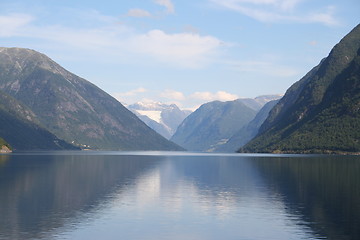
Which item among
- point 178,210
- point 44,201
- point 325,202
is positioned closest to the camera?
point 178,210

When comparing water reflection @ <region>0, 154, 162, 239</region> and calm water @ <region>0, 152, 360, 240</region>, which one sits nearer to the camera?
calm water @ <region>0, 152, 360, 240</region>

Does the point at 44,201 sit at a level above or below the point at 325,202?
above

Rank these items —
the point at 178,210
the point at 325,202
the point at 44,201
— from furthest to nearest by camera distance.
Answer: the point at 325,202
the point at 44,201
the point at 178,210

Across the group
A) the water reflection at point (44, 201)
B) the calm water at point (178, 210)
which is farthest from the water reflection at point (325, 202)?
the water reflection at point (44, 201)

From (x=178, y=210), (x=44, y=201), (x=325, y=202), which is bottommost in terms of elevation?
(x=178, y=210)

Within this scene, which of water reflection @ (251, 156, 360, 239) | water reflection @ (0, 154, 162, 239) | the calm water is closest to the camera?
the calm water

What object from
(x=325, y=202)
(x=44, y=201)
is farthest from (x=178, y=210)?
(x=325, y=202)

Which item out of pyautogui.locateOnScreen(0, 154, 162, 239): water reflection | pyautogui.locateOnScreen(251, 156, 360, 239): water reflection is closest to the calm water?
pyautogui.locateOnScreen(251, 156, 360, 239): water reflection

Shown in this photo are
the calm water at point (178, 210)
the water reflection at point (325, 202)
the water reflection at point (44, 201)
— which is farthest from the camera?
the water reflection at point (325, 202)

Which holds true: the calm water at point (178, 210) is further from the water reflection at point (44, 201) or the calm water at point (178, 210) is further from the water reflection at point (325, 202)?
the water reflection at point (44, 201)

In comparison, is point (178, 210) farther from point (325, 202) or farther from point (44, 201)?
point (325, 202)

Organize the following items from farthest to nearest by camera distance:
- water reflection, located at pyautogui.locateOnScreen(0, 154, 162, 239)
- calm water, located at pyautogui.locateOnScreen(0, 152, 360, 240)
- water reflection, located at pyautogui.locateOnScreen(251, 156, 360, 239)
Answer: water reflection, located at pyautogui.locateOnScreen(251, 156, 360, 239), water reflection, located at pyautogui.locateOnScreen(0, 154, 162, 239), calm water, located at pyautogui.locateOnScreen(0, 152, 360, 240)

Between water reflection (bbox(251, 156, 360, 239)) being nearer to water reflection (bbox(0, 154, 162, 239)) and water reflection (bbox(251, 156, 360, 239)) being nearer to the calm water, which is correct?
the calm water

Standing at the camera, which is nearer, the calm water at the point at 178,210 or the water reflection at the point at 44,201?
the calm water at the point at 178,210
